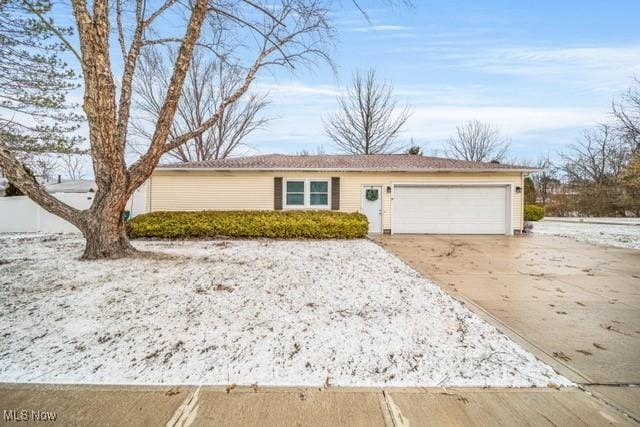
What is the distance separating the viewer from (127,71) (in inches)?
255

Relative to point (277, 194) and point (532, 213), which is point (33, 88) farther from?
point (532, 213)

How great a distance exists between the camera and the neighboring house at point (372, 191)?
1123 centimetres

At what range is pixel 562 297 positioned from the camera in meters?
4.32

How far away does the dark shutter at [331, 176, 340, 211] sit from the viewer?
1122cm

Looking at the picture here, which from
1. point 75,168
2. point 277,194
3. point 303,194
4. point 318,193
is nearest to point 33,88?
point 277,194

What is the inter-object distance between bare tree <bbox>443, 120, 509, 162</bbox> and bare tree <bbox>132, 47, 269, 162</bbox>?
18391 millimetres

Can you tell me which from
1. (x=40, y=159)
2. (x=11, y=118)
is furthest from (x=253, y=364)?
(x=40, y=159)

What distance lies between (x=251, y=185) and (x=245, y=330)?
28.7ft

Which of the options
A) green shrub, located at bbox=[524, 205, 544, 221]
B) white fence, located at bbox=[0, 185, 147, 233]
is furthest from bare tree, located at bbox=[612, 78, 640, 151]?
white fence, located at bbox=[0, 185, 147, 233]

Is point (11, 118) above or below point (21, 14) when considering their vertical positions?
below

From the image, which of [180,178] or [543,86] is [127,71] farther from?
[543,86]

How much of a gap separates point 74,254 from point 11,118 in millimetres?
6234

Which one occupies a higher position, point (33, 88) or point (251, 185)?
point (33, 88)

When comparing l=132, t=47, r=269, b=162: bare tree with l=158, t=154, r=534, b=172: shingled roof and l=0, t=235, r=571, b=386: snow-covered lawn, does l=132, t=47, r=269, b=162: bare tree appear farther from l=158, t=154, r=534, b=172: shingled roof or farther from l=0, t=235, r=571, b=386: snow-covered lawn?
l=0, t=235, r=571, b=386: snow-covered lawn
